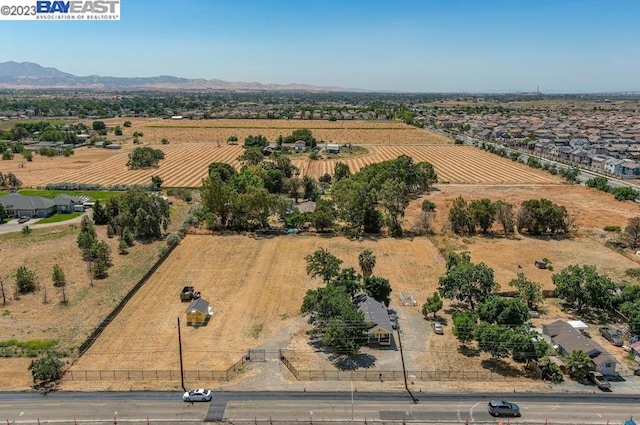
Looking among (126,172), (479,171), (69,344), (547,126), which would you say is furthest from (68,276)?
(547,126)

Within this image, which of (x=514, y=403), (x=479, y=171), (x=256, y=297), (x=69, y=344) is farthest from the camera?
(x=479, y=171)

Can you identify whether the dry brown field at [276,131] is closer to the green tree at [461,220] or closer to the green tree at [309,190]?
the green tree at [309,190]

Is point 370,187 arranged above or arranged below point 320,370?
above

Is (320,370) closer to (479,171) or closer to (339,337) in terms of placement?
(339,337)

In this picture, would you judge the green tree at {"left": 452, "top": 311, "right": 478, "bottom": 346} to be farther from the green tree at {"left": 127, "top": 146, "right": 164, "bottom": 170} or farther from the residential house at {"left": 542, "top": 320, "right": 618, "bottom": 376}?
the green tree at {"left": 127, "top": 146, "right": 164, "bottom": 170}

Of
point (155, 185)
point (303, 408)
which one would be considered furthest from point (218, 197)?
point (303, 408)

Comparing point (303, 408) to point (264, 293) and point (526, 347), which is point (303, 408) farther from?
point (264, 293)

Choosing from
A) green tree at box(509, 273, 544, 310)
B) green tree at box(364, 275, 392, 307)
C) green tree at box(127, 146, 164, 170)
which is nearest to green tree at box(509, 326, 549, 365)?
green tree at box(509, 273, 544, 310)
